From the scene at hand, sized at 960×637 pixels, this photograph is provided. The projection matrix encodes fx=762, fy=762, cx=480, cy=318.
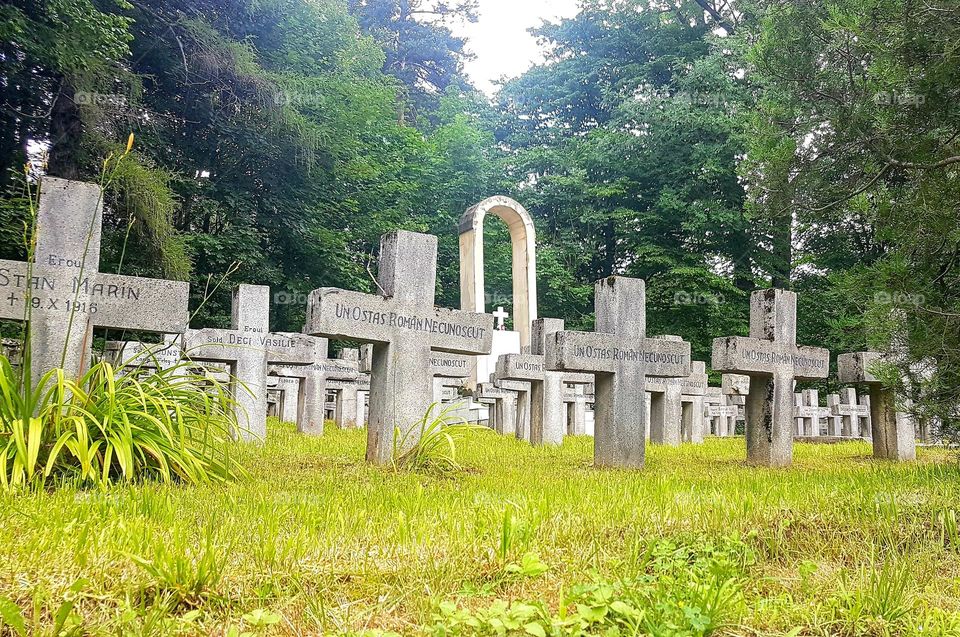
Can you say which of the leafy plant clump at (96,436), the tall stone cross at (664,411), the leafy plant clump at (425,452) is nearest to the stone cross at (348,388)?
the tall stone cross at (664,411)

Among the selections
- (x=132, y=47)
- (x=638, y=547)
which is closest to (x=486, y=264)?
(x=132, y=47)

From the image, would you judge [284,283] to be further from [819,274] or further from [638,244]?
[819,274]

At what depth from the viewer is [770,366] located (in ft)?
24.5

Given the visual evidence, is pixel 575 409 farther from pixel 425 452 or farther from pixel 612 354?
pixel 425 452

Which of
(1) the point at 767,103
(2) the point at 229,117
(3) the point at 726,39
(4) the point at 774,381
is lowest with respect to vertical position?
(4) the point at 774,381

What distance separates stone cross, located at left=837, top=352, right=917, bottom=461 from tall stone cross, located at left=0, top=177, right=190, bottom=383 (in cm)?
662

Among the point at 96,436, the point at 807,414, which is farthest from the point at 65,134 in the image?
the point at 807,414

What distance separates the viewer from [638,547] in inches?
116

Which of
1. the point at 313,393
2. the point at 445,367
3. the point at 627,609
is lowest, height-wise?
the point at 627,609

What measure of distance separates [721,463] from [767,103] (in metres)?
3.22

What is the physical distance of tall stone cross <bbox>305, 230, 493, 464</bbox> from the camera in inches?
227

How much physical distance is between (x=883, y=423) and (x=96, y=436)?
761 centimetres

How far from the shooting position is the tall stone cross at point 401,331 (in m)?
5.76

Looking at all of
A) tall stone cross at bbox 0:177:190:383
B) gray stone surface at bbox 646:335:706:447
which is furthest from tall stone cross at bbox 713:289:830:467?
→ tall stone cross at bbox 0:177:190:383
